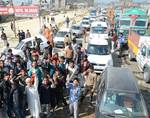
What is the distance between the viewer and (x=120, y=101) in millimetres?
9023

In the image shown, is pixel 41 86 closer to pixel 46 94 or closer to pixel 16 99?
pixel 46 94

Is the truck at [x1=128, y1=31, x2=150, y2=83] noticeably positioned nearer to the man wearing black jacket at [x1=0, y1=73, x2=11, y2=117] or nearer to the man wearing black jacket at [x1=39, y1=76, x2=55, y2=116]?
the man wearing black jacket at [x1=39, y1=76, x2=55, y2=116]

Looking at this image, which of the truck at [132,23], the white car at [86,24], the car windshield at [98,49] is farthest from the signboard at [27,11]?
the car windshield at [98,49]

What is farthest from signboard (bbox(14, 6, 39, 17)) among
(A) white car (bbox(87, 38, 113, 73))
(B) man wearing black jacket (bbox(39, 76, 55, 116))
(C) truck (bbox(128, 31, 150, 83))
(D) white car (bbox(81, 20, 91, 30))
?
(B) man wearing black jacket (bbox(39, 76, 55, 116))

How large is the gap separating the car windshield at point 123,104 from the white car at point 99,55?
7061 millimetres

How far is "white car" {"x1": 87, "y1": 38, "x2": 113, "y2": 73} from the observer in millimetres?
16609

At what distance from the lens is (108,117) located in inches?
336

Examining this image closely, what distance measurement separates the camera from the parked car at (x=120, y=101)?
866 centimetres

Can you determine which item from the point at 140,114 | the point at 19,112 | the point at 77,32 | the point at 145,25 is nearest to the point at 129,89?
the point at 140,114

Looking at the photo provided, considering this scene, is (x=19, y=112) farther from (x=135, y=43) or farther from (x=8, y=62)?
(x=135, y=43)

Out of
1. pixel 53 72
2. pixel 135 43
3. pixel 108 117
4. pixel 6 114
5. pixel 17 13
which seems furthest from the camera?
pixel 17 13

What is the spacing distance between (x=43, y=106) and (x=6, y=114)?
1572 millimetres

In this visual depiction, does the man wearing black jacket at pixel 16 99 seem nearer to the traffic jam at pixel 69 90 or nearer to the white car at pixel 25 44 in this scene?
the traffic jam at pixel 69 90

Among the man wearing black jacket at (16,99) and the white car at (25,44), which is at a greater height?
the man wearing black jacket at (16,99)
